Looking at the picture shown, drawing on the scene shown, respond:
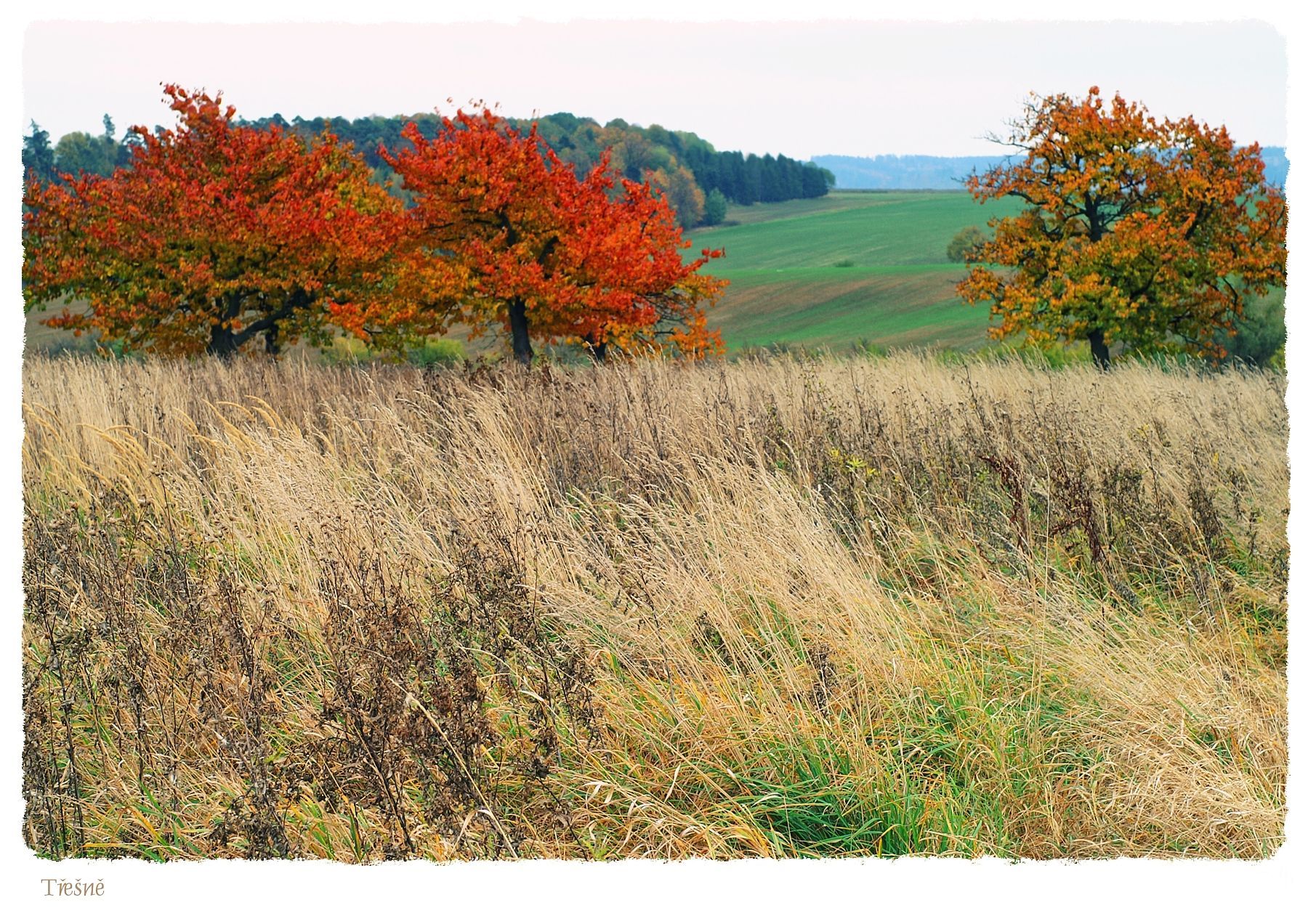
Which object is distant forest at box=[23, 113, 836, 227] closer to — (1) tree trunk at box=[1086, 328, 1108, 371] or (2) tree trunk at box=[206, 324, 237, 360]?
(2) tree trunk at box=[206, 324, 237, 360]

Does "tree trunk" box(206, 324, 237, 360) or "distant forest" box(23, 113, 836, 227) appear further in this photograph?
"distant forest" box(23, 113, 836, 227)

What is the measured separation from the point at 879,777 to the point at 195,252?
54.4ft

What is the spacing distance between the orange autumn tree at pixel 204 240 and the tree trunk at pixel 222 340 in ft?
0.10

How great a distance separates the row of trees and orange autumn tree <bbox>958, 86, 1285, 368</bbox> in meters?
5.82

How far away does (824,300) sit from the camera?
161 ft

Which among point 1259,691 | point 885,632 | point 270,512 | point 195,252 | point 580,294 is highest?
point 195,252

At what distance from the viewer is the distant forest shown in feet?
103

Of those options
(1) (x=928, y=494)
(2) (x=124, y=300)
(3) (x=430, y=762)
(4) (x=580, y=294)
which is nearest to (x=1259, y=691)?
(1) (x=928, y=494)

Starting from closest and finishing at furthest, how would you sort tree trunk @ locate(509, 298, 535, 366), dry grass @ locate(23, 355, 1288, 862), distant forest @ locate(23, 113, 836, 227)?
1. dry grass @ locate(23, 355, 1288, 862)
2. tree trunk @ locate(509, 298, 535, 366)
3. distant forest @ locate(23, 113, 836, 227)

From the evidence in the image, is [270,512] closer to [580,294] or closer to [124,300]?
[580,294]

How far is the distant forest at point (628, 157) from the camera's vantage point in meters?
31.5

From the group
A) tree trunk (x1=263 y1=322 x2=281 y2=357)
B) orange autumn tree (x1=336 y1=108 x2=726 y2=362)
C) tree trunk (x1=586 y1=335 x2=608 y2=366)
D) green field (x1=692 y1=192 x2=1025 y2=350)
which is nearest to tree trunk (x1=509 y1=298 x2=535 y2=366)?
orange autumn tree (x1=336 y1=108 x2=726 y2=362)

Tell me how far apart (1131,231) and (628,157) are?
147 ft

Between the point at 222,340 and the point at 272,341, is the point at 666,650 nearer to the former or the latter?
the point at 222,340
